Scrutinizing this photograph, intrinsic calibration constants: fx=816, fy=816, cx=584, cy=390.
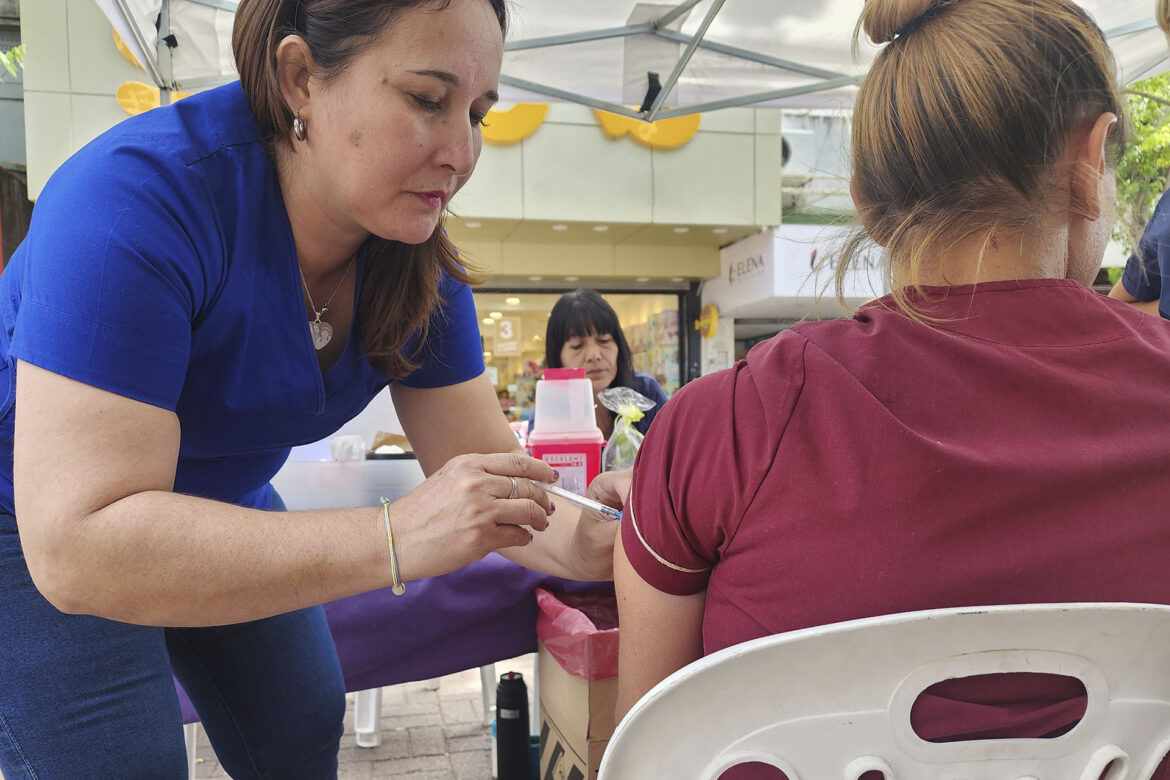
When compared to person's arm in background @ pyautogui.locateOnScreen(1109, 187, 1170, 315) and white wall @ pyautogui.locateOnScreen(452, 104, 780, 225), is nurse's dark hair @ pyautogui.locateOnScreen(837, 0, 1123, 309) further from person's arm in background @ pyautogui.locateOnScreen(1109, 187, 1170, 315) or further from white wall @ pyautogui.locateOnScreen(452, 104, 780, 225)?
white wall @ pyautogui.locateOnScreen(452, 104, 780, 225)

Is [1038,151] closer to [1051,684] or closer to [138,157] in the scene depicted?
[1051,684]

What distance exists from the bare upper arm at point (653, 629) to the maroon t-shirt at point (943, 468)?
7cm

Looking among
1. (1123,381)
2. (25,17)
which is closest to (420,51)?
(1123,381)

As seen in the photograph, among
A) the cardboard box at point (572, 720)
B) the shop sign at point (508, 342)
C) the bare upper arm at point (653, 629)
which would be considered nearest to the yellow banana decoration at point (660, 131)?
the shop sign at point (508, 342)

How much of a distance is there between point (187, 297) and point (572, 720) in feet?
2.87

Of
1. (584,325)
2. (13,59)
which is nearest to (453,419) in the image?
(584,325)

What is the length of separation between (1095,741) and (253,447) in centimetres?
105

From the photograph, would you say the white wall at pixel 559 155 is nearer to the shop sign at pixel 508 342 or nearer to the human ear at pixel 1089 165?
the shop sign at pixel 508 342

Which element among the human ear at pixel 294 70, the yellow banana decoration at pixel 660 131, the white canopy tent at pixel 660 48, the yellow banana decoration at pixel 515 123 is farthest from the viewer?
the yellow banana decoration at pixel 660 131

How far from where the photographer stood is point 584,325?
144 inches

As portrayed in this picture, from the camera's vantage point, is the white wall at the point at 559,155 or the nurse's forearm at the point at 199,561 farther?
the white wall at the point at 559,155

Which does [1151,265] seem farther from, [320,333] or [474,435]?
[320,333]

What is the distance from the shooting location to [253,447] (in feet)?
3.85

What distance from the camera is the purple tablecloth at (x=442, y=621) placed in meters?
1.57
